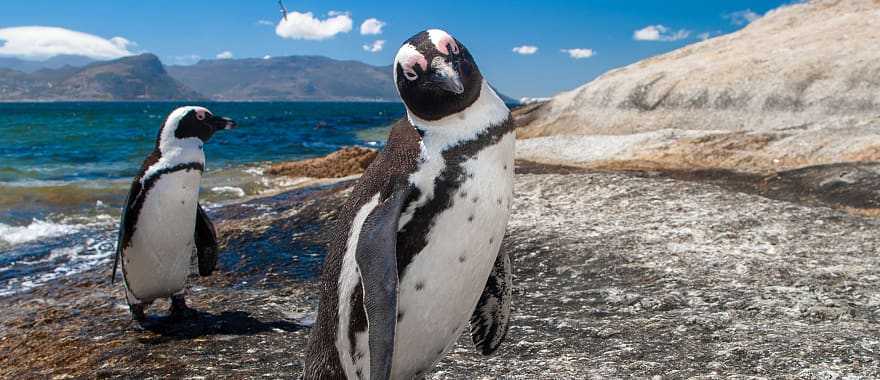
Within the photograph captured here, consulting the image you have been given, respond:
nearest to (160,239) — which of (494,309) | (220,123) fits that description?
(220,123)

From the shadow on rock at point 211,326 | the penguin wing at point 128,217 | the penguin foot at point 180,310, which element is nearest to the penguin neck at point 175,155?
the penguin wing at point 128,217

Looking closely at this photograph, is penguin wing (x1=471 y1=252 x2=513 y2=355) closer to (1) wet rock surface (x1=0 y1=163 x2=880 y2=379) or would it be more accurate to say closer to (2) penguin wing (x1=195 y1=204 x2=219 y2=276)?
(1) wet rock surface (x1=0 y1=163 x2=880 y2=379)

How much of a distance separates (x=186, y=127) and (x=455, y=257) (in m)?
3.82

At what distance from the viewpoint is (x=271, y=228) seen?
30.2 ft

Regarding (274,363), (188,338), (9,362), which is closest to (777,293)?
(274,363)

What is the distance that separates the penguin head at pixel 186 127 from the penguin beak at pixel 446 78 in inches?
148

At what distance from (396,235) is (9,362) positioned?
4.02m

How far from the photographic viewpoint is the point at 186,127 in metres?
5.89

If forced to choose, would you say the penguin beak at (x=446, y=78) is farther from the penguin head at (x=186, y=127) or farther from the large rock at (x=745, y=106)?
the large rock at (x=745, y=106)

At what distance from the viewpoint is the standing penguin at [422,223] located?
111 inches

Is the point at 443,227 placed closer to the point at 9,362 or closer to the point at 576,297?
the point at 576,297

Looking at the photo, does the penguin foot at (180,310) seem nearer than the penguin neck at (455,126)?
No

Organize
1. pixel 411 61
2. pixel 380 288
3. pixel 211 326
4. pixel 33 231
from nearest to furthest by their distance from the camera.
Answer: pixel 380 288 → pixel 411 61 → pixel 211 326 → pixel 33 231

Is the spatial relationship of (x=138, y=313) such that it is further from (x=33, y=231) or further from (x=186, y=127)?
(x=33, y=231)
